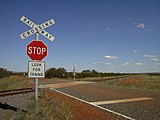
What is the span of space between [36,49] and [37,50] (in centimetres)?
5

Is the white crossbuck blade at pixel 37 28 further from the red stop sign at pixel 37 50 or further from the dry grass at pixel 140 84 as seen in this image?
the dry grass at pixel 140 84

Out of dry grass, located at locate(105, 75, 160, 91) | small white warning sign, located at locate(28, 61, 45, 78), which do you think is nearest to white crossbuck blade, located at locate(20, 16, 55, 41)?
small white warning sign, located at locate(28, 61, 45, 78)

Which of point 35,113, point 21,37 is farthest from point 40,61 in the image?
point 35,113

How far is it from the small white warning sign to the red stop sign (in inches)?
6.7

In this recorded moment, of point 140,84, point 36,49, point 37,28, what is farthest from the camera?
point 140,84

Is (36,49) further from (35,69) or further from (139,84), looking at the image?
(139,84)

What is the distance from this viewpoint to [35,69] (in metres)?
8.86

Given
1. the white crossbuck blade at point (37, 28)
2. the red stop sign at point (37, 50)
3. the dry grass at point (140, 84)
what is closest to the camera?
the red stop sign at point (37, 50)

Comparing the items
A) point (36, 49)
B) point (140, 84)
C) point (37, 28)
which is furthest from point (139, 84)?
point (36, 49)

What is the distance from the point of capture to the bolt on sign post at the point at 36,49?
346 inches

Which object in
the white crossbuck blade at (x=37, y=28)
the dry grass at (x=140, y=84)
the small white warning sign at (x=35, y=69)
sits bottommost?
the dry grass at (x=140, y=84)

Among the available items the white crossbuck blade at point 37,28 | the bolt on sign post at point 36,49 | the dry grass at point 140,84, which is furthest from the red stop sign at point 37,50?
the dry grass at point 140,84

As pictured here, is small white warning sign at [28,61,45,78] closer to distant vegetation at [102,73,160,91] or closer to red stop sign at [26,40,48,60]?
red stop sign at [26,40,48,60]

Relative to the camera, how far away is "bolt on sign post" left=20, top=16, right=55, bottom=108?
878 cm
